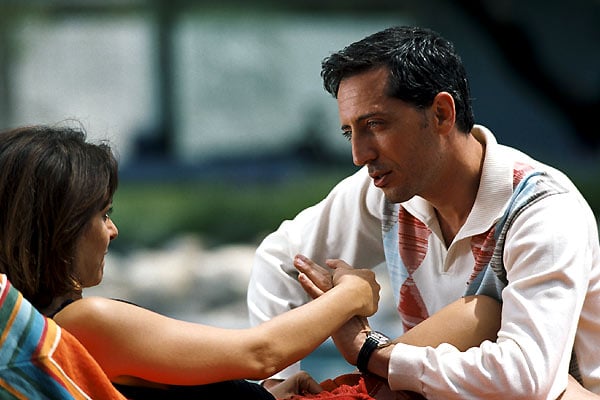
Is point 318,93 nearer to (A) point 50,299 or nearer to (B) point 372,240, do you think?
(B) point 372,240

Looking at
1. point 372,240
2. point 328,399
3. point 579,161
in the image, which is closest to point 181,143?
point 579,161

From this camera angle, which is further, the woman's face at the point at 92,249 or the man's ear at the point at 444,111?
the man's ear at the point at 444,111

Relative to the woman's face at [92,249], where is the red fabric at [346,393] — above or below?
below

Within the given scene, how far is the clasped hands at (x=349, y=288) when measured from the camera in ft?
7.27

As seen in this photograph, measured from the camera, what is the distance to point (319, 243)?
2.65 metres

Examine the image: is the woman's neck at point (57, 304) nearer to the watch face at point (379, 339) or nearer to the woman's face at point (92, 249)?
the woman's face at point (92, 249)

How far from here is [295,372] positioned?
8.42 feet

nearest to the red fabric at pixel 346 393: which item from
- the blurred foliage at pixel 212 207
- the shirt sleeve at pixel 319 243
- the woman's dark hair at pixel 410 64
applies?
the shirt sleeve at pixel 319 243

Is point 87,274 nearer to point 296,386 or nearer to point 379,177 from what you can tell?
point 296,386

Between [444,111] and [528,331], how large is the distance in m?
0.53

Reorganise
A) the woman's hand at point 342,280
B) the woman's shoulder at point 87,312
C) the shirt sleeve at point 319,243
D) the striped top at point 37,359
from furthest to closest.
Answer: the shirt sleeve at point 319,243
the woman's hand at point 342,280
the woman's shoulder at point 87,312
the striped top at point 37,359

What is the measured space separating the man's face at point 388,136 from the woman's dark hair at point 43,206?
630 millimetres

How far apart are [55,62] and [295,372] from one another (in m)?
7.15

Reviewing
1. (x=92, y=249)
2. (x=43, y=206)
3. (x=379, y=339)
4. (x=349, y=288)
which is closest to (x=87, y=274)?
(x=92, y=249)
